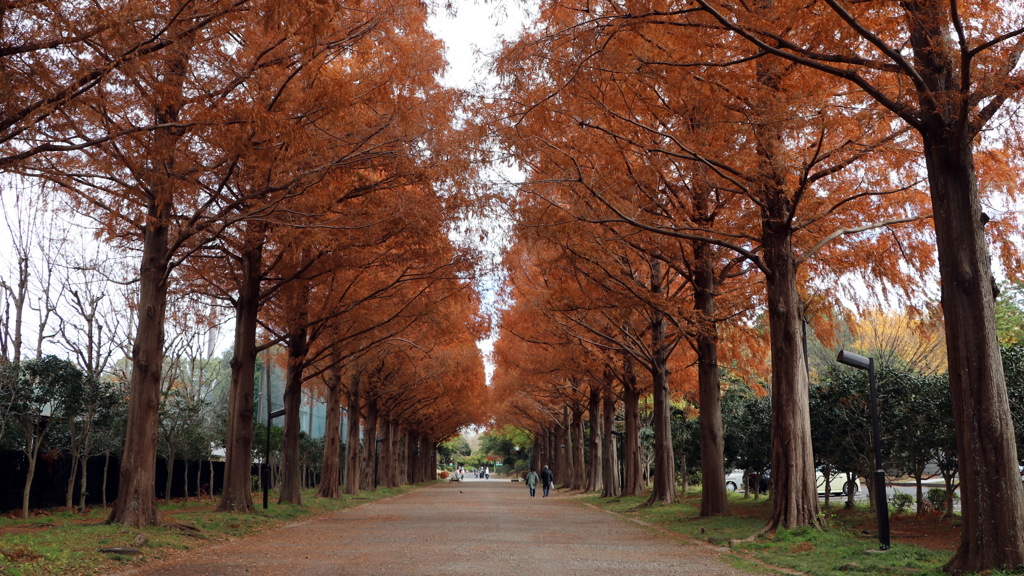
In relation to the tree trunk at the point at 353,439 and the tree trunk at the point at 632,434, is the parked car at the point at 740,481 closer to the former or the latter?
the tree trunk at the point at 632,434

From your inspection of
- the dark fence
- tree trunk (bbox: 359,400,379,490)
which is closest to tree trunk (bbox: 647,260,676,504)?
the dark fence

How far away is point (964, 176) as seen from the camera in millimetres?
7715

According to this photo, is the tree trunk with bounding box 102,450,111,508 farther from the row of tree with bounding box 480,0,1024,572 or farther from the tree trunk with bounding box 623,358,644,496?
the tree trunk with bounding box 623,358,644,496

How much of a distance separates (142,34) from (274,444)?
2625 cm

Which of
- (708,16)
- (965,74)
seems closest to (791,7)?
(708,16)

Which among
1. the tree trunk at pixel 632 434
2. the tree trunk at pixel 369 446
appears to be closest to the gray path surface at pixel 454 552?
the tree trunk at pixel 632 434

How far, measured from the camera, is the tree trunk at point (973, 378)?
7086 mm

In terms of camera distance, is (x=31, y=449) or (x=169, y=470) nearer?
(x=31, y=449)

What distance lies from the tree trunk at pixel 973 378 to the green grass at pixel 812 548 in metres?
0.41

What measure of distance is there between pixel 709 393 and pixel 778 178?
617 centimetres

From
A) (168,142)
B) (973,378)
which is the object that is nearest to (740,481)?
(973,378)

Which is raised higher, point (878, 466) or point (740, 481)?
point (878, 466)

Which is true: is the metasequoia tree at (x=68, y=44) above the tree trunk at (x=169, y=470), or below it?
above

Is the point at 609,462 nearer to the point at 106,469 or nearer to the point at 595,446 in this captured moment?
the point at 595,446
